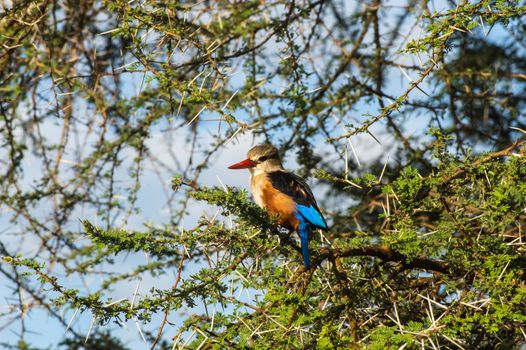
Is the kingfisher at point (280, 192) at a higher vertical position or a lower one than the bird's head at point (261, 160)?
lower

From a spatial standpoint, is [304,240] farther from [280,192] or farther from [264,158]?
[264,158]

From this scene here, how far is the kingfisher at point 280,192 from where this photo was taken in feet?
12.7

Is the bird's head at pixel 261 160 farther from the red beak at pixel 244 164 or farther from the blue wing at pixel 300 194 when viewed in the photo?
the blue wing at pixel 300 194

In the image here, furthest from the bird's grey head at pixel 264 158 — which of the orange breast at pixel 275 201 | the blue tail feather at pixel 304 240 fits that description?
the blue tail feather at pixel 304 240

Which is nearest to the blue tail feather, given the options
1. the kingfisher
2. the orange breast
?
the kingfisher

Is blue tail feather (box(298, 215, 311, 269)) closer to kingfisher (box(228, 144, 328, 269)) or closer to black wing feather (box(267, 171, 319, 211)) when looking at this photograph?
kingfisher (box(228, 144, 328, 269))

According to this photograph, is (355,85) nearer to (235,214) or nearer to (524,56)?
(524,56)

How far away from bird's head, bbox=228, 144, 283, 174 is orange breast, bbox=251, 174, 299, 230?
19 cm

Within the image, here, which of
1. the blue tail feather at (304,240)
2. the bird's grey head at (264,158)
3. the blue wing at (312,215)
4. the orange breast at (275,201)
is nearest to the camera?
the blue tail feather at (304,240)

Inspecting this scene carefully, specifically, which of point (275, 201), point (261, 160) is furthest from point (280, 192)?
point (261, 160)

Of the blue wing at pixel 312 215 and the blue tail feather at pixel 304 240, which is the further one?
the blue wing at pixel 312 215

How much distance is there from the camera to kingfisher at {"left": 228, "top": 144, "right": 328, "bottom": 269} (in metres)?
3.87

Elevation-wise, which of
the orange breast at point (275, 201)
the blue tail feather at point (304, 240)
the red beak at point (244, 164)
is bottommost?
the blue tail feather at point (304, 240)

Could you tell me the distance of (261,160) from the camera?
463 centimetres
